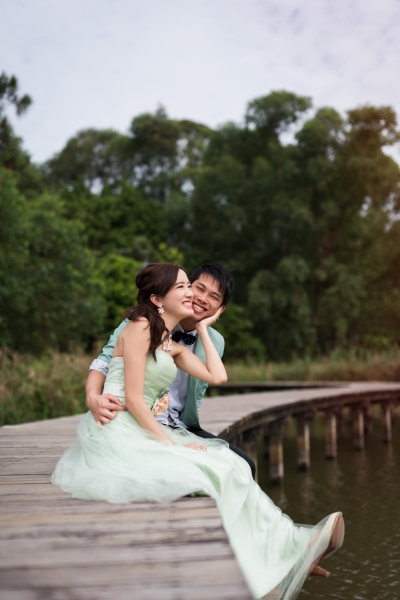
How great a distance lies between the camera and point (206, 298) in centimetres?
392

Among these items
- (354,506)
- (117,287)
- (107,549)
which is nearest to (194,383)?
(107,549)

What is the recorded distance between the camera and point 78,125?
38.8 m

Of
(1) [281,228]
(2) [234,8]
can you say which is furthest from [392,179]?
(2) [234,8]

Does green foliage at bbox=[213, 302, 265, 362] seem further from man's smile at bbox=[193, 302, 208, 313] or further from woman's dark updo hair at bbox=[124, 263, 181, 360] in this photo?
woman's dark updo hair at bbox=[124, 263, 181, 360]

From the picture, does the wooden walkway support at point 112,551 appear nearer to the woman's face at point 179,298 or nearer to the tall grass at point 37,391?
the woman's face at point 179,298

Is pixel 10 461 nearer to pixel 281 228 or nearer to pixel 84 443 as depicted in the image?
pixel 84 443

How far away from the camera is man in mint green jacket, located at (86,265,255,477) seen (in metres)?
3.75

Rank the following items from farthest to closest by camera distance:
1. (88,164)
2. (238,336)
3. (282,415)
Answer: (88,164)
(238,336)
(282,415)

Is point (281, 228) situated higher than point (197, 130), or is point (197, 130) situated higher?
point (197, 130)

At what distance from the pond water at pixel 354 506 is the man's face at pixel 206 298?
2.37m

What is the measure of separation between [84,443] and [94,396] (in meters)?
0.28

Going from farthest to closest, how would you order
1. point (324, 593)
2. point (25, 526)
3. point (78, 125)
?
point (78, 125), point (324, 593), point (25, 526)

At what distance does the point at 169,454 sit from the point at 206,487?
0.31 meters

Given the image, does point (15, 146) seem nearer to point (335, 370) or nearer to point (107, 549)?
point (335, 370)
